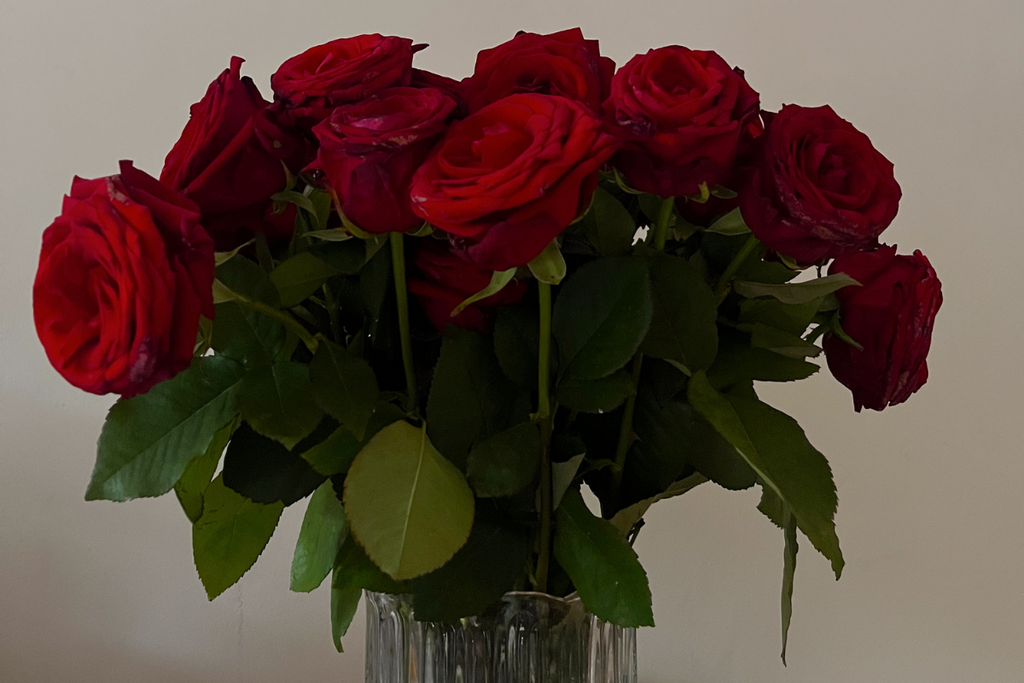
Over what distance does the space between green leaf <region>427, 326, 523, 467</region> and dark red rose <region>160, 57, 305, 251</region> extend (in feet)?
0.34

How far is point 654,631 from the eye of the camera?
935mm

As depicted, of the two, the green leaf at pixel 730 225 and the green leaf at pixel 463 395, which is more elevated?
the green leaf at pixel 730 225

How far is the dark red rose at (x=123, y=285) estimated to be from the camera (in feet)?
1.02

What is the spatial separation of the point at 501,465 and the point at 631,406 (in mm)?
77

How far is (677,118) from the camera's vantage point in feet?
1.17

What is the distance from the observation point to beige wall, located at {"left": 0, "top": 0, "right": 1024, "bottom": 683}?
894 millimetres

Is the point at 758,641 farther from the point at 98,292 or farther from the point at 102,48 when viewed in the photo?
the point at 102,48

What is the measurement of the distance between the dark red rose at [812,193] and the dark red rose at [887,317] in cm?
4

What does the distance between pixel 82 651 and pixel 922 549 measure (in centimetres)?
85

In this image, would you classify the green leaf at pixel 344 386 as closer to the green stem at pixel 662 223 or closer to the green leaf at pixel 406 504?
the green leaf at pixel 406 504

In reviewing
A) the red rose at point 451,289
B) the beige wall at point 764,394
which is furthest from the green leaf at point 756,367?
the beige wall at point 764,394

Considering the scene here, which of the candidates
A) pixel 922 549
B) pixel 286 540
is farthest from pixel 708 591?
pixel 286 540

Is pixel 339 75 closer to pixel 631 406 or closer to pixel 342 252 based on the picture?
pixel 342 252

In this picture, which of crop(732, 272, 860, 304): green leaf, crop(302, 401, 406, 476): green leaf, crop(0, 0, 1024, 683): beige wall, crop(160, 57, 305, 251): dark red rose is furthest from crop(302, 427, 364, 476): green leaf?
crop(0, 0, 1024, 683): beige wall
